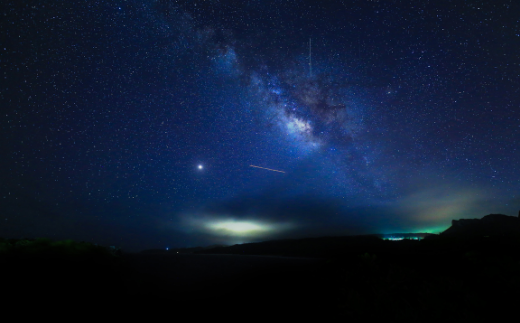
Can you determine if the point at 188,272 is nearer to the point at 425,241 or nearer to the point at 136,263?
the point at 136,263

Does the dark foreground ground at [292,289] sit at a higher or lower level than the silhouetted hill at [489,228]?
lower

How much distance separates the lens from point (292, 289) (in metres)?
8.42

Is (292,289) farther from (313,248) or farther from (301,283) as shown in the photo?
(313,248)

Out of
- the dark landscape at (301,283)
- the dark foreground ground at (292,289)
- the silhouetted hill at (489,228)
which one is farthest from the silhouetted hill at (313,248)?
the dark foreground ground at (292,289)

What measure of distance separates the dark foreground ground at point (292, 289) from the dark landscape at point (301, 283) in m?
0.03

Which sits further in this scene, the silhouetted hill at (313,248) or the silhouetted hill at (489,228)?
the silhouetted hill at (313,248)

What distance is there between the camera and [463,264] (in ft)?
26.6

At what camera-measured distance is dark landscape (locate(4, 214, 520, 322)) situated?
6414 mm

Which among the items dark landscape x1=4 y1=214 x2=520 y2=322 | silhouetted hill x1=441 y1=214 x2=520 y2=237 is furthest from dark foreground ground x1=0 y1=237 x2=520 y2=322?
silhouetted hill x1=441 y1=214 x2=520 y2=237

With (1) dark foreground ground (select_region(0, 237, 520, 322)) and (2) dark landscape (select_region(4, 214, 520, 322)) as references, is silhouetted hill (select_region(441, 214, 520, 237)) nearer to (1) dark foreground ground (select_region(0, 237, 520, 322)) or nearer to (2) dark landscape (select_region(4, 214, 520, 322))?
(2) dark landscape (select_region(4, 214, 520, 322))

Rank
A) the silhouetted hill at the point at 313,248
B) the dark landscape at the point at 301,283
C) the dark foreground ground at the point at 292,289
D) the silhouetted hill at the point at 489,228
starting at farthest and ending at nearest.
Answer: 1. the silhouetted hill at the point at 313,248
2. the silhouetted hill at the point at 489,228
3. the dark landscape at the point at 301,283
4. the dark foreground ground at the point at 292,289

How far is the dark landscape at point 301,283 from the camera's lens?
641 cm

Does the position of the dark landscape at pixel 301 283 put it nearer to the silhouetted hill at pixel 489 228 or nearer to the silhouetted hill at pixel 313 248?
the silhouetted hill at pixel 489 228

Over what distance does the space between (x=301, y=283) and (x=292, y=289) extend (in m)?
0.48
